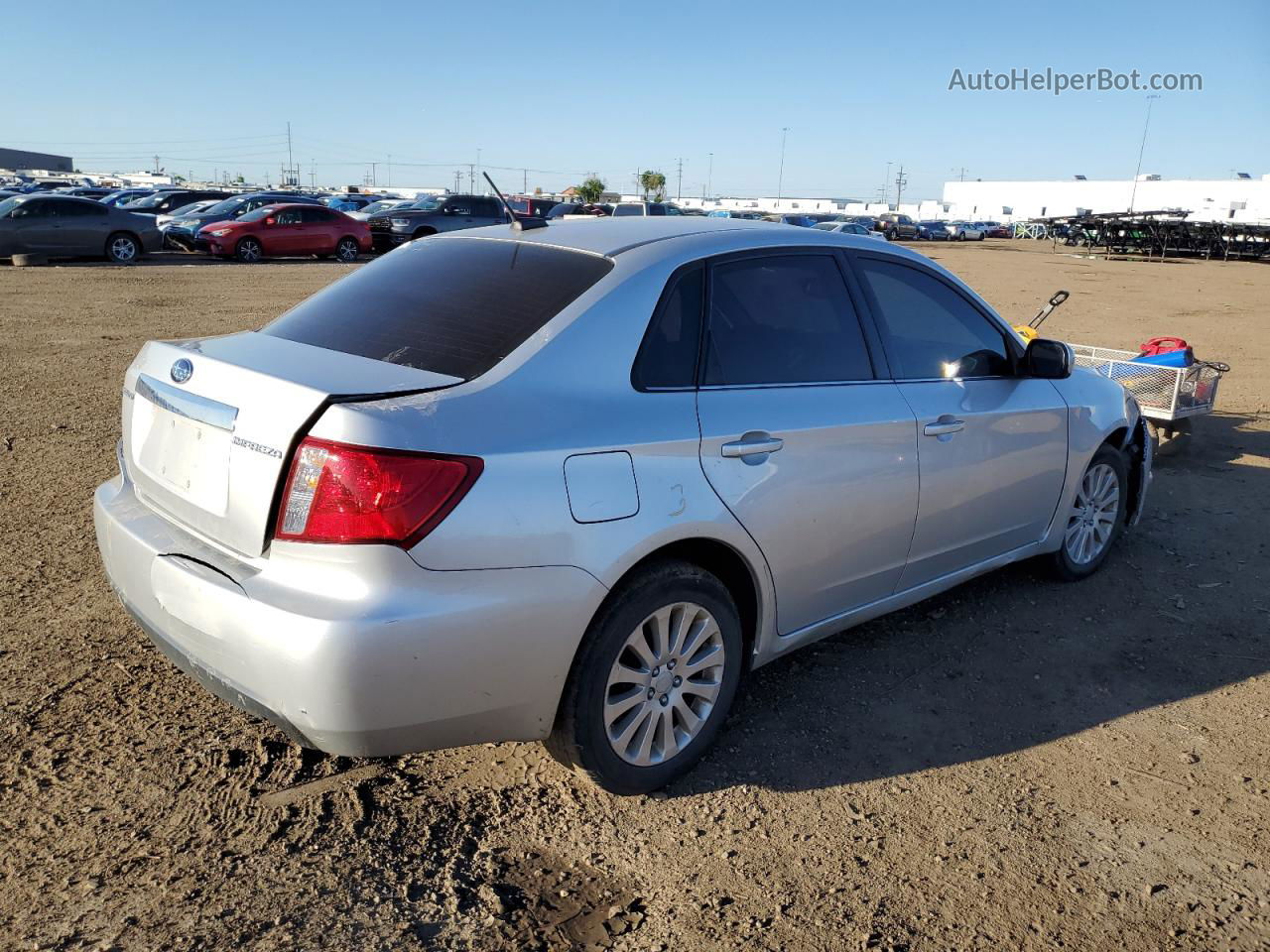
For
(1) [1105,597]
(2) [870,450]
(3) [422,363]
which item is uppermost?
(3) [422,363]

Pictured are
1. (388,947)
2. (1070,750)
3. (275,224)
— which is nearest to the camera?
(388,947)

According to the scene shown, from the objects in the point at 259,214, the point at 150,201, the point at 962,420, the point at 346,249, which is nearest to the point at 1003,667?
the point at 962,420

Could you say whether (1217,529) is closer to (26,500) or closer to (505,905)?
(505,905)

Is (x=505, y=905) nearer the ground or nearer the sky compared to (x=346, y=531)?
nearer the ground

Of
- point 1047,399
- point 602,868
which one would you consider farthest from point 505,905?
point 1047,399

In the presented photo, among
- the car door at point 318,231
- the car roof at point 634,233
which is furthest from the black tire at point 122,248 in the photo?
the car roof at point 634,233

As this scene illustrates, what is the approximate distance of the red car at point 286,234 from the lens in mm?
24297

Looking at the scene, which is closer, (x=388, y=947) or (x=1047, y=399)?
(x=388, y=947)

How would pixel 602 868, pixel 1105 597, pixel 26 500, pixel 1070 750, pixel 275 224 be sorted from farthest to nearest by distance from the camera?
pixel 275 224, pixel 26 500, pixel 1105 597, pixel 1070 750, pixel 602 868

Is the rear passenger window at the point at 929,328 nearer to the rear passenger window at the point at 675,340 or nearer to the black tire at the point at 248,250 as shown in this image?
the rear passenger window at the point at 675,340

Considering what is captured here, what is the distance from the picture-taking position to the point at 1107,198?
314ft

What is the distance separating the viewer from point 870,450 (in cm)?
354

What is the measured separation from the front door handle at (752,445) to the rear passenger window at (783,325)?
207 mm

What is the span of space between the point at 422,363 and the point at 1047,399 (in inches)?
115
